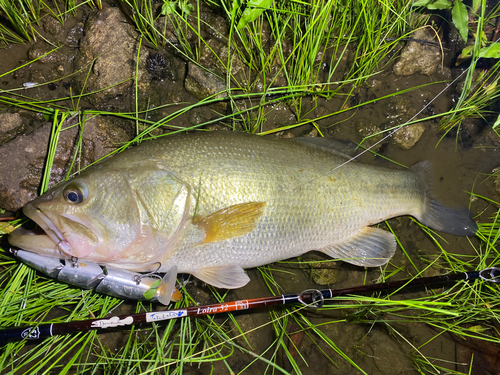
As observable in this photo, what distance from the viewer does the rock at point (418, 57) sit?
8.86 feet

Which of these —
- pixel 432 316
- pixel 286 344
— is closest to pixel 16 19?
pixel 286 344

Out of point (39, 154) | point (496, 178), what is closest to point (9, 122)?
point (39, 154)

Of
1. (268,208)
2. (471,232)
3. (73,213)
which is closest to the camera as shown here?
(73,213)

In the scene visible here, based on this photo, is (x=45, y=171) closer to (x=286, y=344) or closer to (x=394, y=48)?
(x=286, y=344)

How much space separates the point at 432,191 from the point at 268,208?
1532mm

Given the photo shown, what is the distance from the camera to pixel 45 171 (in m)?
2.30

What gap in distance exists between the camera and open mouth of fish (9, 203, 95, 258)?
178 cm

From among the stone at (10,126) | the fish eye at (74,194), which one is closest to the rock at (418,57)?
the fish eye at (74,194)

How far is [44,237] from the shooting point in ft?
6.14

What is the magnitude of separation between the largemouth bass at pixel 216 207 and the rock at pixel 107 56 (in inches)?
33.4

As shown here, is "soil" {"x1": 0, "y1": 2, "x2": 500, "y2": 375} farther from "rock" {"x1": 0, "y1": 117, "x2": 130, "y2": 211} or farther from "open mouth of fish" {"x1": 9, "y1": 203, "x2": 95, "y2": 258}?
"open mouth of fish" {"x1": 9, "y1": 203, "x2": 95, "y2": 258}

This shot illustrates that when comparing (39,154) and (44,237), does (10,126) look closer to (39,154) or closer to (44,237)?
(39,154)

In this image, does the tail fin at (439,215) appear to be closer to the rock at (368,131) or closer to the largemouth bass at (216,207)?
the largemouth bass at (216,207)

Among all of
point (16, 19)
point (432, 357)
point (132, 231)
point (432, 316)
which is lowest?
point (432, 357)
